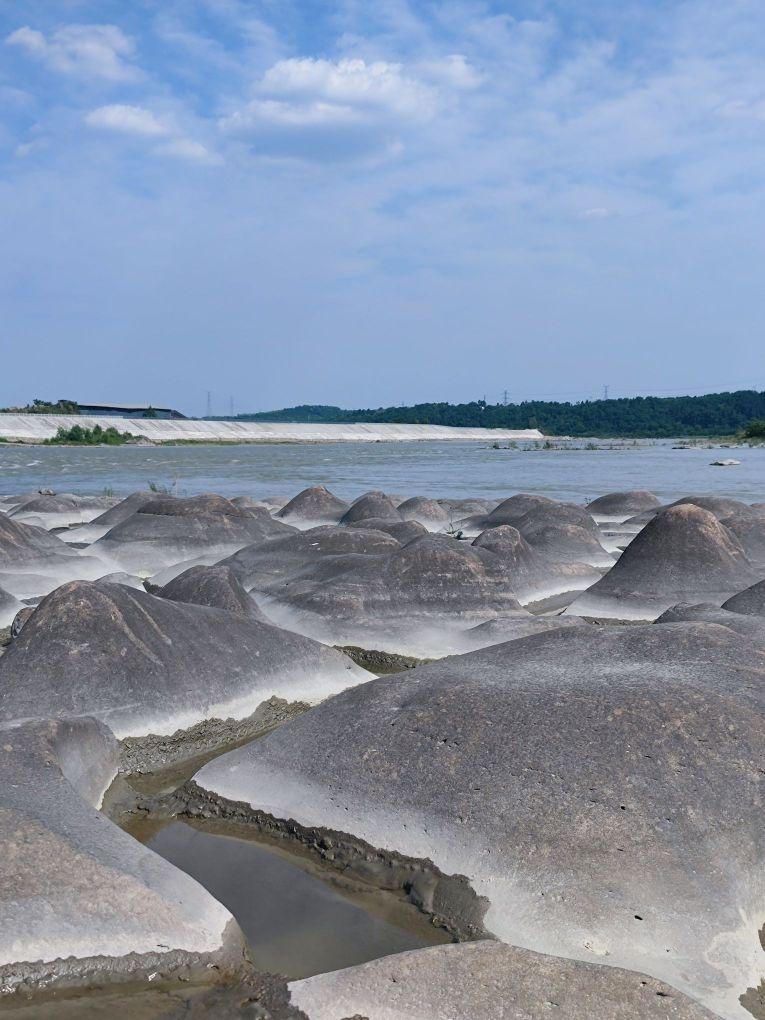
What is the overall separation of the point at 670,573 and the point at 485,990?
21.8 feet

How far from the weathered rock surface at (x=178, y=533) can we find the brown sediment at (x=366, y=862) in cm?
721

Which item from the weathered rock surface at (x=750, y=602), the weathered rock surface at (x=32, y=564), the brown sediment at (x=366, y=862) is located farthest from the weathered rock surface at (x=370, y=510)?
the brown sediment at (x=366, y=862)

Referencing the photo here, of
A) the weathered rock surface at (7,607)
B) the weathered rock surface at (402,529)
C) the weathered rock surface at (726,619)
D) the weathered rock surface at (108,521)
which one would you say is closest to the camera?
the weathered rock surface at (726,619)

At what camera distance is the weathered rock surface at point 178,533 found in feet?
38.0

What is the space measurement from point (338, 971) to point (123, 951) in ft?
2.29

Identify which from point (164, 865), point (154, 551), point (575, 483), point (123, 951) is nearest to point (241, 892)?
point (164, 865)

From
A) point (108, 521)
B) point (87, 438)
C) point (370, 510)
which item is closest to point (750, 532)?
point (370, 510)

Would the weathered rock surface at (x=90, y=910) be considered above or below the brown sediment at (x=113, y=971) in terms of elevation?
above

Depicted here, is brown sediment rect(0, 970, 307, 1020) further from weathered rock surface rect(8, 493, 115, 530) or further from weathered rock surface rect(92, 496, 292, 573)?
weathered rock surface rect(8, 493, 115, 530)

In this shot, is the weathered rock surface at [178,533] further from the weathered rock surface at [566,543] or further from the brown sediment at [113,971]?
the brown sediment at [113,971]

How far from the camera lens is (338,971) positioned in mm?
3010

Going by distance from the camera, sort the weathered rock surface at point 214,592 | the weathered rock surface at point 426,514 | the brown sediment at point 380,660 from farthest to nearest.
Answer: the weathered rock surface at point 426,514 < the weathered rock surface at point 214,592 < the brown sediment at point 380,660

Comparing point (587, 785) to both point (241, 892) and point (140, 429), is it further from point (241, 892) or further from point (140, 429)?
point (140, 429)

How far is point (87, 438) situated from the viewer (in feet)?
255
